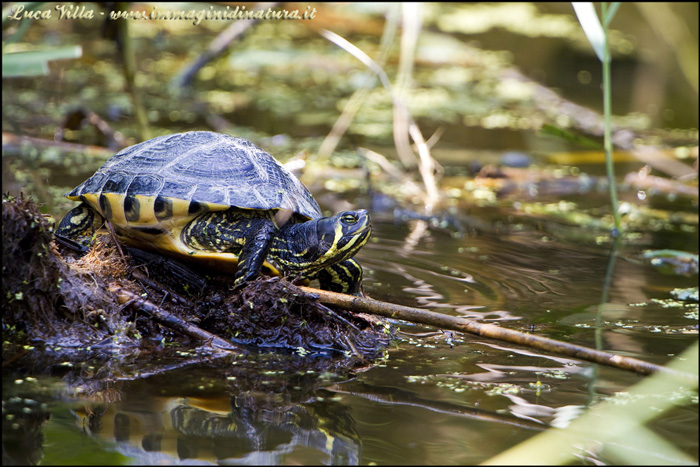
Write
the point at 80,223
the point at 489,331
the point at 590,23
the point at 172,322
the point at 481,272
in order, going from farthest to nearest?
the point at 481,272
the point at 590,23
the point at 80,223
the point at 172,322
the point at 489,331

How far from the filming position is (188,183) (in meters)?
3.67

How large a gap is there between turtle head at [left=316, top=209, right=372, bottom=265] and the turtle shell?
0.94ft

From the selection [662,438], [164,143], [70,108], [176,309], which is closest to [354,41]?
[70,108]

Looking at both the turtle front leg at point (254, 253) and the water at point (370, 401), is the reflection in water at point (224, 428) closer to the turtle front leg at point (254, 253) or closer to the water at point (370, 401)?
the water at point (370, 401)

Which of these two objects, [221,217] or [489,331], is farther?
[221,217]

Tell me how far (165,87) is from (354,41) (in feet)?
12.3

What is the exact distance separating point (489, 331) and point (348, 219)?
911 millimetres

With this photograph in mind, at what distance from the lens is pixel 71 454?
2.27 meters

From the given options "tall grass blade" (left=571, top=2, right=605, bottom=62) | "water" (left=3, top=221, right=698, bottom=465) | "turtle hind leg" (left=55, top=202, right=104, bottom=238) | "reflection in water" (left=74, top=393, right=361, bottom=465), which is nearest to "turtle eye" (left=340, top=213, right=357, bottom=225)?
"water" (left=3, top=221, right=698, bottom=465)

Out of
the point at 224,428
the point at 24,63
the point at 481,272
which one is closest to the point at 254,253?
the point at 224,428

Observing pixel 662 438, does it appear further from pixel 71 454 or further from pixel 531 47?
pixel 531 47

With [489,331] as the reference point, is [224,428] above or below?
below

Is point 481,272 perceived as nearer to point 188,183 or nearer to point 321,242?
point 321,242

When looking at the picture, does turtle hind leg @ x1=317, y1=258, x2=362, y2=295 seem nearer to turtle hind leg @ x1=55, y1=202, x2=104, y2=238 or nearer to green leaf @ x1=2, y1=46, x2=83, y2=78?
turtle hind leg @ x1=55, y1=202, x2=104, y2=238
